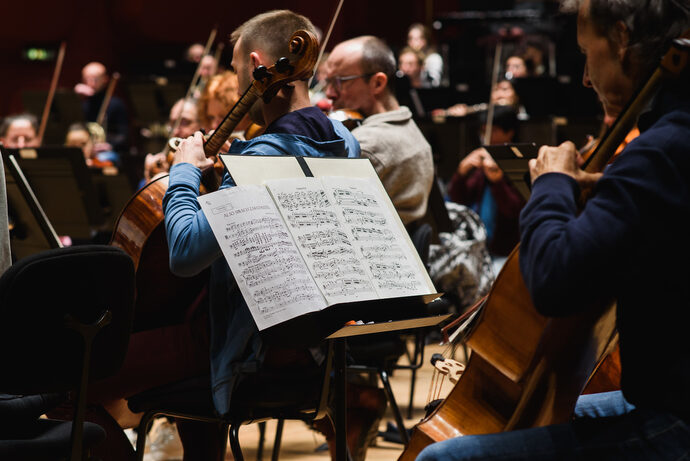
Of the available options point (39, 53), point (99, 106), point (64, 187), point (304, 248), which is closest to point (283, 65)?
point (304, 248)

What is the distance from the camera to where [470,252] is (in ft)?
14.1

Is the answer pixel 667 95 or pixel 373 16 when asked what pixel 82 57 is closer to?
pixel 373 16

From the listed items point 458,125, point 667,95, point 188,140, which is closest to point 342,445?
point 188,140

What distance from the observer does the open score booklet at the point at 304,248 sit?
4.77 feet

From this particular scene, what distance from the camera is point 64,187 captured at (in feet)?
10.4

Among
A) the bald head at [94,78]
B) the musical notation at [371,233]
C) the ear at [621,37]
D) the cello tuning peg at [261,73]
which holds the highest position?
the ear at [621,37]

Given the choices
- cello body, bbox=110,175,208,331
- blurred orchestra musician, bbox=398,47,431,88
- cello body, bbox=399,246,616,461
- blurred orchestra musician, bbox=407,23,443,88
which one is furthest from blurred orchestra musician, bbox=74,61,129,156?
cello body, bbox=399,246,616,461

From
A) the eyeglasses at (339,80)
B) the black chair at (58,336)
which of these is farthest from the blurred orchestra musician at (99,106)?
the black chair at (58,336)

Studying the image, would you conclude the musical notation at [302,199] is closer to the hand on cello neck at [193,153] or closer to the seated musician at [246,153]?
the seated musician at [246,153]

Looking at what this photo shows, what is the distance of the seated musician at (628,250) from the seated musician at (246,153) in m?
0.67

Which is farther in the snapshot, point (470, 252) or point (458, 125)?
point (458, 125)

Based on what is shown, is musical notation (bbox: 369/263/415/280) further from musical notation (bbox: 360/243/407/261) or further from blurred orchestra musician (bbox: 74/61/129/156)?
blurred orchestra musician (bbox: 74/61/129/156)

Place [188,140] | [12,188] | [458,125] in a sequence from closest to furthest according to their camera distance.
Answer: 1. [188,140]
2. [12,188]
3. [458,125]

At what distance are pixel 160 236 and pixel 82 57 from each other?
9.13m
